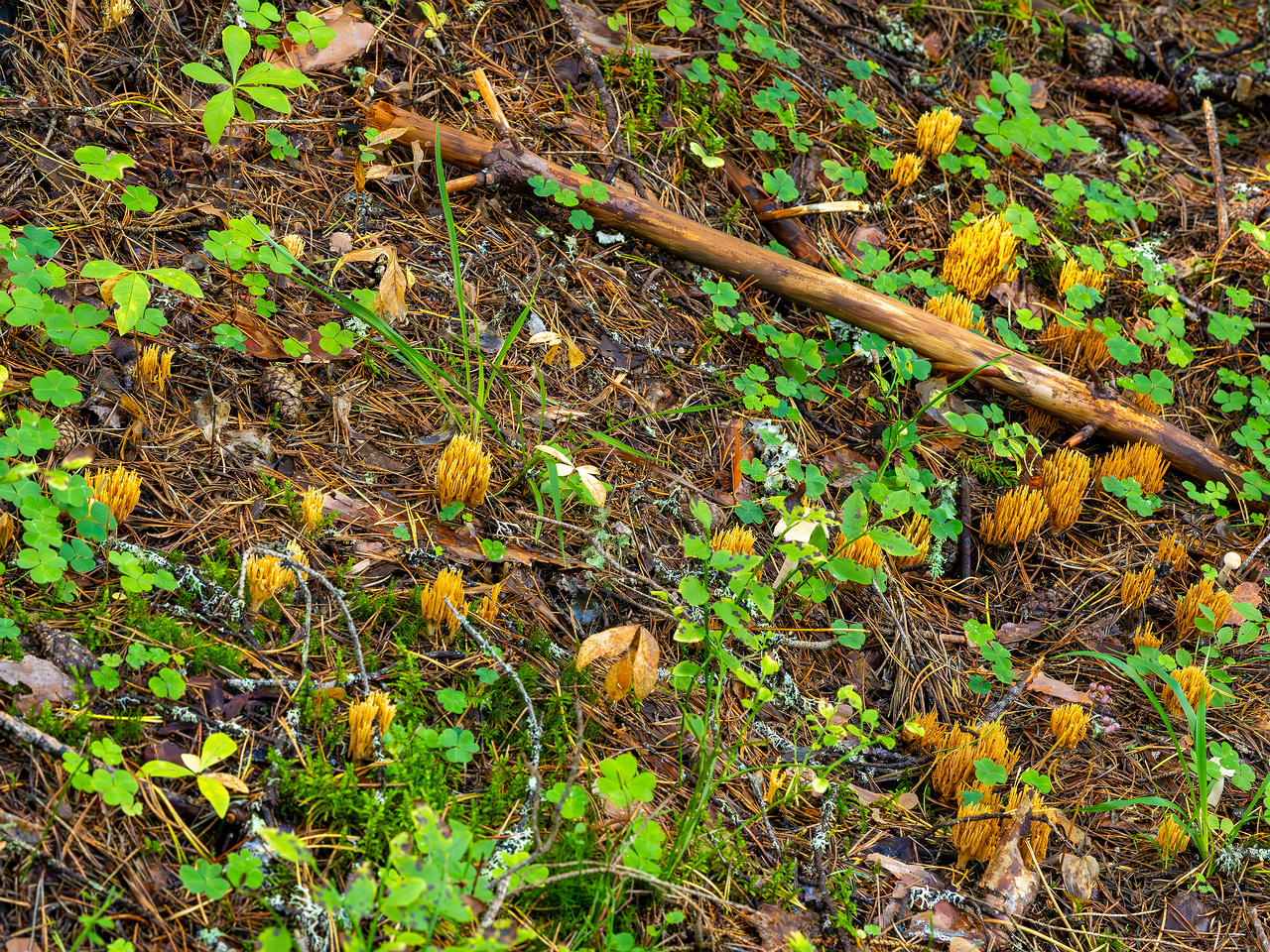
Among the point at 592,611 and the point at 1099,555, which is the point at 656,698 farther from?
the point at 1099,555

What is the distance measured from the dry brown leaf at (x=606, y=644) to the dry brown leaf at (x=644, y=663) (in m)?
0.06

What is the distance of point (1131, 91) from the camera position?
535 centimetres

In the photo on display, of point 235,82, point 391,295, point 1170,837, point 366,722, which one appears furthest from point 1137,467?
point 235,82

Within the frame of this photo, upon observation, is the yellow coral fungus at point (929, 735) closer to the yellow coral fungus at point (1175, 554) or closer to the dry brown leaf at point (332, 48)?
the yellow coral fungus at point (1175, 554)

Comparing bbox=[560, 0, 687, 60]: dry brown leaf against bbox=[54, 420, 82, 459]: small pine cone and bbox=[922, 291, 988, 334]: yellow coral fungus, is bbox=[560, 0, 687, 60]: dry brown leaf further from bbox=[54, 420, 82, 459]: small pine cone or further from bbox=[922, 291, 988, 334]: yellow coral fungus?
bbox=[54, 420, 82, 459]: small pine cone

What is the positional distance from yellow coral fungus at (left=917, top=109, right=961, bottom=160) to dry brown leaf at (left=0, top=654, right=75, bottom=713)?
436 centimetres

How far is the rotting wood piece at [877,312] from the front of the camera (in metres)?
3.87

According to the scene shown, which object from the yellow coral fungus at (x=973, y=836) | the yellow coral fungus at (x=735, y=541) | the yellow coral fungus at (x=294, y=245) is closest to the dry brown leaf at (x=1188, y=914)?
the yellow coral fungus at (x=973, y=836)

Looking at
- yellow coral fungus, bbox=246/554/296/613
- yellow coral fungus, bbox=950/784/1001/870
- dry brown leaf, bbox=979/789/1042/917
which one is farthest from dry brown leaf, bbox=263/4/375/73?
dry brown leaf, bbox=979/789/1042/917

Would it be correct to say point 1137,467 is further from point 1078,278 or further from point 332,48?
point 332,48

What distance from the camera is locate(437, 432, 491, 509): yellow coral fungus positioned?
2.95 m

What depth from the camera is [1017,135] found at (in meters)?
4.80

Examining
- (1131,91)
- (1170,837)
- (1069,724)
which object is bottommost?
(1170,837)

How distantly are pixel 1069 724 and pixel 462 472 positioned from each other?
2.18m
